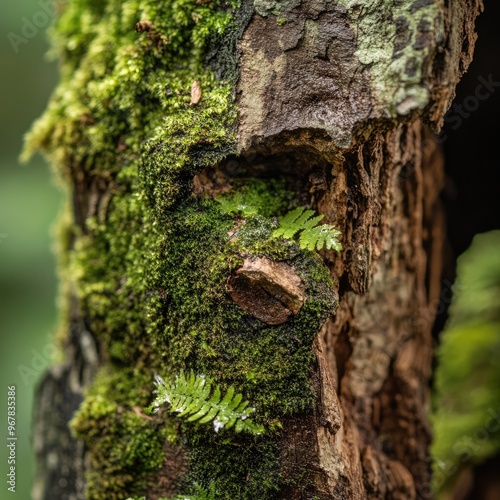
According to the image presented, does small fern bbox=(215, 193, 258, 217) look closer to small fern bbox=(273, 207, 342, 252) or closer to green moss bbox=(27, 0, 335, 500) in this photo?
green moss bbox=(27, 0, 335, 500)

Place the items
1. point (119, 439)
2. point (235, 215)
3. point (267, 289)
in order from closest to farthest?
point (267, 289)
point (235, 215)
point (119, 439)

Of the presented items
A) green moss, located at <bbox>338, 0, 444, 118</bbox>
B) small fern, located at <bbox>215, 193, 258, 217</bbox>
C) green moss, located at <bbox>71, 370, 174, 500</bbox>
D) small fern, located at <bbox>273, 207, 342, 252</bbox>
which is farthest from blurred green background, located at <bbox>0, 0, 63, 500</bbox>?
green moss, located at <bbox>338, 0, 444, 118</bbox>

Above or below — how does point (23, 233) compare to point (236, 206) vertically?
above

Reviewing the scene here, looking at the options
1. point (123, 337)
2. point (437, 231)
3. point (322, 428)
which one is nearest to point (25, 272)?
point (123, 337)

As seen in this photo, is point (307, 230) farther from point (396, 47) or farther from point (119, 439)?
point (119, 439)

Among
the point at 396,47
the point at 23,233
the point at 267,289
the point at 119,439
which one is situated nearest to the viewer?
the point at 396,47

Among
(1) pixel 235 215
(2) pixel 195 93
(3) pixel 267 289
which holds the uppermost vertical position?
(2) pixel 195 93

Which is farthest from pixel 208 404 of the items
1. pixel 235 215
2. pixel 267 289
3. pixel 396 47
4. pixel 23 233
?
pixel 23 233

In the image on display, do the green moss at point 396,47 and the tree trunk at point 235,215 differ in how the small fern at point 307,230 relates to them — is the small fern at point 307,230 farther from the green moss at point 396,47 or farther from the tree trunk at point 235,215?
the green moss at point 396,47
